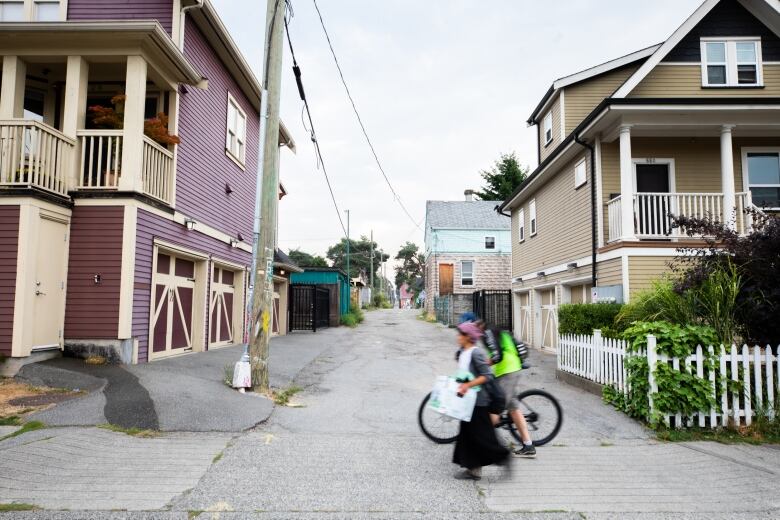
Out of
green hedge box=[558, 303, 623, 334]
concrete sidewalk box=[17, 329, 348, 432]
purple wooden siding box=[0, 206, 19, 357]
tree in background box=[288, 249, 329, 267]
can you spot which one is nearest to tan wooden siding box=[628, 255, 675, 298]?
green hedge box=[558, 303, 623, 334]

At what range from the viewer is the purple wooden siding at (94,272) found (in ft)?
28.5

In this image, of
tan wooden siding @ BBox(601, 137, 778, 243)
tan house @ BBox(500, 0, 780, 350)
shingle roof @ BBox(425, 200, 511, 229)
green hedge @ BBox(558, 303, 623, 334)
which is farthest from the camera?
shingle roof @ BBox(425, 200, 511, 229)

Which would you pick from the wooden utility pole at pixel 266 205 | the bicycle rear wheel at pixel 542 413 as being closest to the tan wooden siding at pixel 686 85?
the wooden utility pole at pixel 266 205

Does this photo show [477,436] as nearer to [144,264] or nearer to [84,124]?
[144,264]

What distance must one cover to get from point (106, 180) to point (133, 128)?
103cm

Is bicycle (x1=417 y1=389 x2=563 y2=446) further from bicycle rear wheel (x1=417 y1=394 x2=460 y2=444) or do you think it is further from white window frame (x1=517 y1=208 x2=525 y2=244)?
white window frame (x1=517 y1=208 x2=525 y2=244)

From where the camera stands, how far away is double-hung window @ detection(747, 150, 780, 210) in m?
13.0

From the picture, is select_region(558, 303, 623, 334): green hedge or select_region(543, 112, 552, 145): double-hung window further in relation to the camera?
select_region(543, 112, 552, 145): double-hung window

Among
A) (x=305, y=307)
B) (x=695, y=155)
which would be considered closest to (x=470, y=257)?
(x=305, y=307)

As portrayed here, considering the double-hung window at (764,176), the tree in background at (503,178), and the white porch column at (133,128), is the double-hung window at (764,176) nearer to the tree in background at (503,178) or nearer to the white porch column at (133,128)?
the white porch column at (133,128)

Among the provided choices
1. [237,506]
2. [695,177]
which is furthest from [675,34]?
[237,506]

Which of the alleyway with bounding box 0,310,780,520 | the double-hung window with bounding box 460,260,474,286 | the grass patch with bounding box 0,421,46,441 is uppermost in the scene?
the double-hung window with bounding box 460,260,474,286

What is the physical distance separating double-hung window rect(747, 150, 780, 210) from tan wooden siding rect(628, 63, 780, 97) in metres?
1.68

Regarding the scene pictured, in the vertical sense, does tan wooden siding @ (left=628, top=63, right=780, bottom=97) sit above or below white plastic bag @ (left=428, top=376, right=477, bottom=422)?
above
